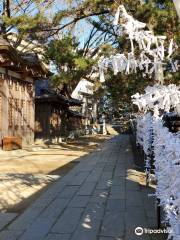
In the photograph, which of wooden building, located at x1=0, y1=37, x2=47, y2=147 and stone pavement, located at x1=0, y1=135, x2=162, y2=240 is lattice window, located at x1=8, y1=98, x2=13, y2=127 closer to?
wooden building, located at x1=0, y1=37, x2=47, y2=147

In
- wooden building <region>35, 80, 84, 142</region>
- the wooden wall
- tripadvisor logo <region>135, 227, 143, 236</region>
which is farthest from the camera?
wooden building <region>35, 80, 84, 142</region>

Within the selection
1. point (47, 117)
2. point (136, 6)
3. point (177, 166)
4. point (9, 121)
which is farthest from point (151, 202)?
point (47, 117)

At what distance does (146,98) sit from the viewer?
23.5ft

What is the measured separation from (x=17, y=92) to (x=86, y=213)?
16123 millimetres

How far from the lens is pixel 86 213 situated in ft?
22.7

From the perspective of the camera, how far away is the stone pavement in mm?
5789

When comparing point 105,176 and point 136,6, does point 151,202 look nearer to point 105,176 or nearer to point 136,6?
point 105,176

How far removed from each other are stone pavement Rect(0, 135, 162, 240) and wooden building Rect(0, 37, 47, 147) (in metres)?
10.3

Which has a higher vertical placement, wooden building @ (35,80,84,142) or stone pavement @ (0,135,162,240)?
wooden building @ (35,80,84,142)

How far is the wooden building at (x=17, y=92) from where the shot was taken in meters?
19.5

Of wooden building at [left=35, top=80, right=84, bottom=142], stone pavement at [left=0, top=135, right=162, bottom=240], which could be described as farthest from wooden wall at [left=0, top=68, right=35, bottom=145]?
stone pavement at [left=0, top=135, right=162, bottom=240]

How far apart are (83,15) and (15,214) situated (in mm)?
10694

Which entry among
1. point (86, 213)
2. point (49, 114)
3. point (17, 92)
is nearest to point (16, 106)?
point (17, 92)

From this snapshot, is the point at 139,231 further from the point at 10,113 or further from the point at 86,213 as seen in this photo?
the point at 10,113
